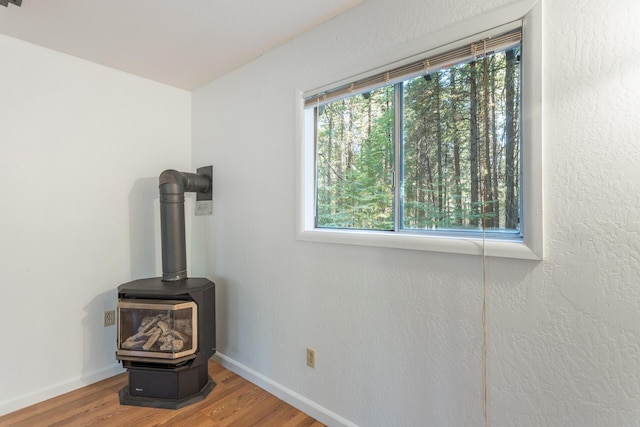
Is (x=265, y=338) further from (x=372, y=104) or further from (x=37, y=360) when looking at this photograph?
(x=372, y=104)

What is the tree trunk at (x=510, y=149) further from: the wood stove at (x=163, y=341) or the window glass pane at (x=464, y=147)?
the wood stove at (x=163, y=341)

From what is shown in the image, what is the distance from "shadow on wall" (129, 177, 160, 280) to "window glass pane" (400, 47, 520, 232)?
207 centimetres

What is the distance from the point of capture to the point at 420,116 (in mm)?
1489

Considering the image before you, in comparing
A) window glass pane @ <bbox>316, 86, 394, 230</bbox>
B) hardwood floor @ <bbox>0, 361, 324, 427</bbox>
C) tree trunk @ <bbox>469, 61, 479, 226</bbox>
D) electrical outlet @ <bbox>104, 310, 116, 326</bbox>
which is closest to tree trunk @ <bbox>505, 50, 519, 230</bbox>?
tree trunk @ <bbox>469, 61, 479, 226</bbox>

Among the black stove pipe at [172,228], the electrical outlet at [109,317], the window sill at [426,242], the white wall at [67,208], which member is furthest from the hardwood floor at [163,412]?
the window sill at [426,242]

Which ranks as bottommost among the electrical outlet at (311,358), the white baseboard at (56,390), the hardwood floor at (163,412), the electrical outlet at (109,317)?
the hardwood floor at (163,412)

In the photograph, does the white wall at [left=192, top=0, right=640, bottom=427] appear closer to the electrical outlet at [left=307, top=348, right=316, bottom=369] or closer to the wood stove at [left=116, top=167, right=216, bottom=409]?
the electrical outlet at [left=307, top=348, right=316, bottom=369]

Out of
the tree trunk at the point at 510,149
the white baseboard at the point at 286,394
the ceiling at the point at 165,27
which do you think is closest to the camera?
the tree trunk at the point at 510,149

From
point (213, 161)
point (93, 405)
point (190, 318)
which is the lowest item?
point (93, 405)

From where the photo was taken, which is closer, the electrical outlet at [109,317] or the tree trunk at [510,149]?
the tree trunk at [510,149]

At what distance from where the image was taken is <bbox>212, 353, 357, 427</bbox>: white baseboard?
1.69m

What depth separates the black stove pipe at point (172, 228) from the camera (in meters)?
2.09

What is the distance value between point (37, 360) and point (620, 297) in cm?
309

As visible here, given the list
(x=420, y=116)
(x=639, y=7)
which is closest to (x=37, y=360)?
(x=420, y=116)
